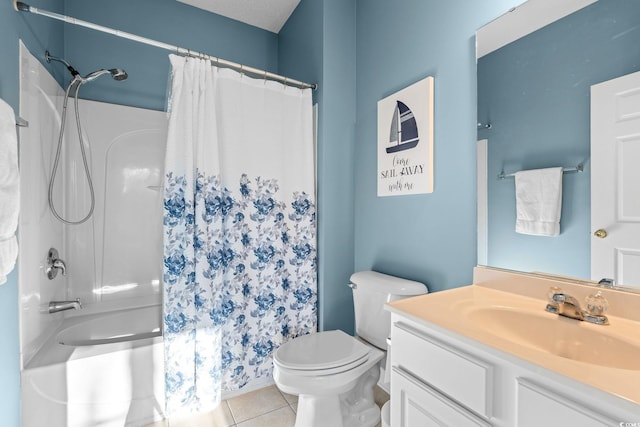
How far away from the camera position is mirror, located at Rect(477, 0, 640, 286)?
2.99 feet

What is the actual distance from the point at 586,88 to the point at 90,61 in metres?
2.75

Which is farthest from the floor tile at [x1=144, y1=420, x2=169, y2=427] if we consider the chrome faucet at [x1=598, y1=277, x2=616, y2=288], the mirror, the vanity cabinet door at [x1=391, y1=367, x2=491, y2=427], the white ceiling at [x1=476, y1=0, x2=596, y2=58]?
the white ceiling at [x1=476, y1=0, x2=596, y2=58]

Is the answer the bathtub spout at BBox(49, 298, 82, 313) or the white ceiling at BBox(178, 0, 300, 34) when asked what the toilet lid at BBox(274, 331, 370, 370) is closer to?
the bathtub spout at BBox(49, 298, 82, 313)

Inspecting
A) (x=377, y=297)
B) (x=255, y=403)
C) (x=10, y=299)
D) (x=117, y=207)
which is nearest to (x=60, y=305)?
(x=10, y=299)

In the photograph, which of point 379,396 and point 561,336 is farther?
point 379,396

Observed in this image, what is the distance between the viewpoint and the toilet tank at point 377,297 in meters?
1.43

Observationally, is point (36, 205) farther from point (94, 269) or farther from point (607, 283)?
point (607, 283)

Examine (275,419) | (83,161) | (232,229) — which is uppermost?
(83,161)

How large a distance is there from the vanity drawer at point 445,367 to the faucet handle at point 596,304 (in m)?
0.43

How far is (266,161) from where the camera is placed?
1797mm

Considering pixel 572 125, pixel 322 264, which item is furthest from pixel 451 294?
pixel 322 264

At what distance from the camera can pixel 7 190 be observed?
1.04 metres

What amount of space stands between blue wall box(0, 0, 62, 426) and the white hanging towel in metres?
2.07

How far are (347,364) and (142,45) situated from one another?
8.33ft
